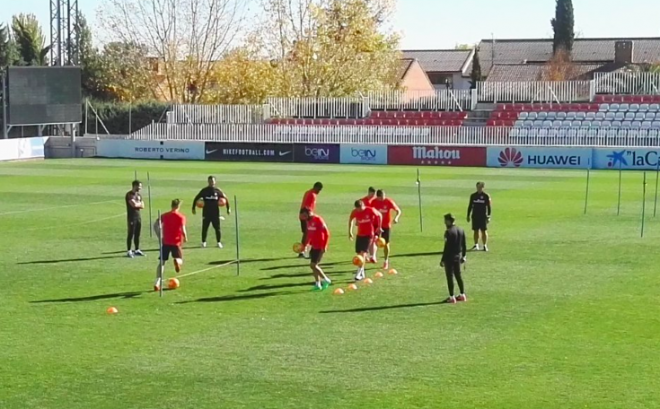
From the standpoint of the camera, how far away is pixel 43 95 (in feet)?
178

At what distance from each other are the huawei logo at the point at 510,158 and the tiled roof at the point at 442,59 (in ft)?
252

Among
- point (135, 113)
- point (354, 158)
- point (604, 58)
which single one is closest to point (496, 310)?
point (354, 158)

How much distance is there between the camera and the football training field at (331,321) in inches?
497

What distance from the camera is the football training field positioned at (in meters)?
12.6

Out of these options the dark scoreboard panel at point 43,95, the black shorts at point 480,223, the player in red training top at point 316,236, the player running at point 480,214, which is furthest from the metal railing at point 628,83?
the player in red training top at point 316,236

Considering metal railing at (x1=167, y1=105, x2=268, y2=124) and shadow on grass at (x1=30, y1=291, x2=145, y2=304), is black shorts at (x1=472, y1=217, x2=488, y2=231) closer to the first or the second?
shadow on grass at (x1=30, y1=291, x2=145, y2=304)

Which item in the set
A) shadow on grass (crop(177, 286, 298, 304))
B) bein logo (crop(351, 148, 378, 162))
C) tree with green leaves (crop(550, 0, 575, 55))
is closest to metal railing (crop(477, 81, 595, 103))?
bein logo (crop(351, 148, 378, 162))

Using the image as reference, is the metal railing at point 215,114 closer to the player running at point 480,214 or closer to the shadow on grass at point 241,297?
the player running at point 480,214

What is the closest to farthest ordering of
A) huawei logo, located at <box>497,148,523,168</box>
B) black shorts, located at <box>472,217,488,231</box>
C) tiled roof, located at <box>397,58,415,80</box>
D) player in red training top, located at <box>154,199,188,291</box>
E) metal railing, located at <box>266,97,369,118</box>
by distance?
player in red training top, located at <box>154,199,188,291</box> → black shorts, located at <box>472,217,488,231</box> → huawei logo, located at <box>497,148,523,168</box> → metal railing, located at <box>266,97,369,118</box> → tiled roof, located at <box>397,58,415,80</box>

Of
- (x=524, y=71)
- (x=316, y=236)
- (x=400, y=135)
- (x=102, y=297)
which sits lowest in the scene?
(x=102, y=297)

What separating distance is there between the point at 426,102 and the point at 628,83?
11615 millimetres

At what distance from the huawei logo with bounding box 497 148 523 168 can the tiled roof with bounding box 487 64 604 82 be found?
173 ft

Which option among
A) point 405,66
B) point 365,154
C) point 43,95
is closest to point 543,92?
point 365,154

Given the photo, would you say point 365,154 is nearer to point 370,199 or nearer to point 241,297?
point 370,199
